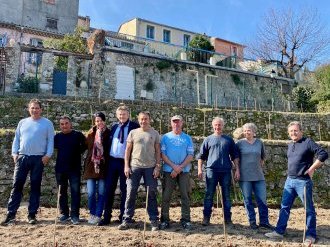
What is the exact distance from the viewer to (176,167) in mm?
5371

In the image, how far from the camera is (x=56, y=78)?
59.6 ft

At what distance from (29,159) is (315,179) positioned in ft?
19.2

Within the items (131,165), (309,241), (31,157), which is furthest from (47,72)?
(309,241)

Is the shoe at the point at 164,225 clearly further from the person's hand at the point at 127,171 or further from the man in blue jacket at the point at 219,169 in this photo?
the person's hand at the point at 127,171

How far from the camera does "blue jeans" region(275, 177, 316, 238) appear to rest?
4859mm

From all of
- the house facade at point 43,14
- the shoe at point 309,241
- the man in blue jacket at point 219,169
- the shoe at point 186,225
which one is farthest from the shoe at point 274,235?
the house facade at point 43,14

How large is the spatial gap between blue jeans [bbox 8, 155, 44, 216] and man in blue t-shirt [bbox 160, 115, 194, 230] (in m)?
1.91

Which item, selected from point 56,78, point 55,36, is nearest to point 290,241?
point 56,78

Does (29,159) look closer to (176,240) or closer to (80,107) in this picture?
(176,240)

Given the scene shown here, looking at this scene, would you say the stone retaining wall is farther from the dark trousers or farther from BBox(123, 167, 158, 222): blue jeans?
BBox(123, 167, 158, 222): blue jeans

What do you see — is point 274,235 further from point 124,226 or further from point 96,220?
point 96,220

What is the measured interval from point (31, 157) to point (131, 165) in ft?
5.00

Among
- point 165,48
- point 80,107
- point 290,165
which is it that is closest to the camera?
point 290,165

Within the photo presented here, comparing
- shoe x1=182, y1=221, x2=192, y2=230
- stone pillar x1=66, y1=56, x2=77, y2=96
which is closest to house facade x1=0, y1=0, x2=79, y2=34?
stone pillar x1=66, y1=56, x2=77, y2=96
